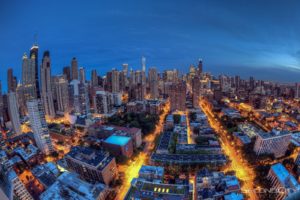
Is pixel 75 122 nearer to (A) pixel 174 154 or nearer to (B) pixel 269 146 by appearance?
(A) pixel 174 154

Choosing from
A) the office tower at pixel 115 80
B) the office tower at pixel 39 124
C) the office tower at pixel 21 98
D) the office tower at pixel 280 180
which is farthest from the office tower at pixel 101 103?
the office tower at pixel 280 180

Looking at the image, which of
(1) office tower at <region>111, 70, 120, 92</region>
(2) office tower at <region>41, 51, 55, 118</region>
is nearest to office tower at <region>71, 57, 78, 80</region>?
(1) office tower at <region>111, 70, 120, 92</region>

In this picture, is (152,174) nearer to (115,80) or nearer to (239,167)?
(239,167)

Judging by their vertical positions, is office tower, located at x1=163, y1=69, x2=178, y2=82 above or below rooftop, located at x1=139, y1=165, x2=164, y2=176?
above

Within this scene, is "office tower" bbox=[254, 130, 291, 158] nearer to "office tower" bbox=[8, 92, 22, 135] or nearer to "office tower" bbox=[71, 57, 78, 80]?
"office tower" bbox=[8, 92, 22, 135]

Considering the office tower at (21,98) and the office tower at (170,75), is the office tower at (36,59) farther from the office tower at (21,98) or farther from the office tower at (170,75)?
the office tower at (170,75)

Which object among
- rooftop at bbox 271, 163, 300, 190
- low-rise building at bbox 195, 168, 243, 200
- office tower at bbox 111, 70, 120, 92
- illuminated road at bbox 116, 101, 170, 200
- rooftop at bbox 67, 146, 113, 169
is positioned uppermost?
office tower at bbox 111, 70, 120, 92

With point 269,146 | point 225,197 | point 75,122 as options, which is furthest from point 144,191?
point 75,122

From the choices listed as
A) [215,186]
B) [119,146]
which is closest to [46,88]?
[119,146]
